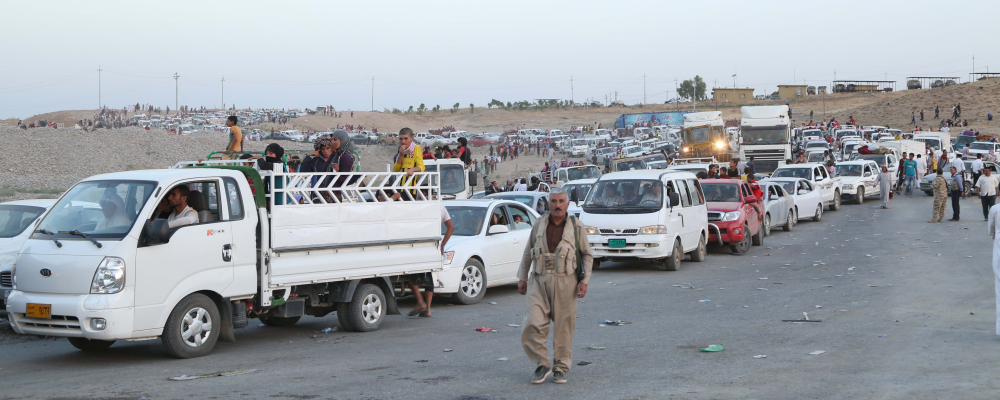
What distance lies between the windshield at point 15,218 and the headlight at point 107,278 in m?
4.68

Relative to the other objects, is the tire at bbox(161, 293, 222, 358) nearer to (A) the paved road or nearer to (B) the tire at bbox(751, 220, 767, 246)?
(A) the paved road

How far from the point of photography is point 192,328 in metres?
8.29

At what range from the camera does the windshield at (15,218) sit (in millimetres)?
11477

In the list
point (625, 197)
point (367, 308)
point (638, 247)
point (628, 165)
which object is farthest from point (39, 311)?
point (628, 165)

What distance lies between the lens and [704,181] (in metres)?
20.9

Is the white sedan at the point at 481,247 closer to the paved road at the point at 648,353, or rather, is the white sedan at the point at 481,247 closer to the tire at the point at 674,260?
the paved road at the point at 648,353

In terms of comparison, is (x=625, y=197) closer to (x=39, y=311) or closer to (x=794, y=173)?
(x=39, y=311)

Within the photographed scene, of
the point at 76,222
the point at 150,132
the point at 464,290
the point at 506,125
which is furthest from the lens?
the point at 506,125

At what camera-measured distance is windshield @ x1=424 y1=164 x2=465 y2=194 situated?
2195 cm

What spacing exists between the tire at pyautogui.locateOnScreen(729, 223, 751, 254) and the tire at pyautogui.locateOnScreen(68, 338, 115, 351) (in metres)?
14.1

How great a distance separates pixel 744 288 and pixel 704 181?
7277 millimetres

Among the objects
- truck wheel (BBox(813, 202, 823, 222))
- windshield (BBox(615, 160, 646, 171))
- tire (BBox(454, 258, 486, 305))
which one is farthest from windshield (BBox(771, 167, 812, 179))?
tire (BBox(454, 258, 486, 305))

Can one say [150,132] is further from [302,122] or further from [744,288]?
[744,288]

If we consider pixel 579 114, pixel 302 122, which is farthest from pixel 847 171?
pixel 579 114
